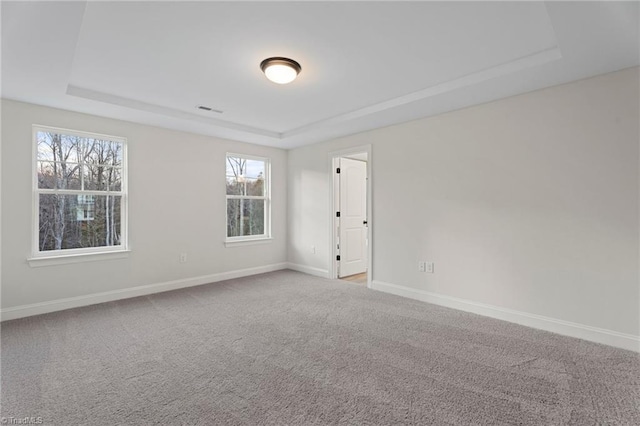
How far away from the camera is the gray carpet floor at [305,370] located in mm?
1830

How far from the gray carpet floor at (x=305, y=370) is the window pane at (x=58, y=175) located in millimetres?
1503

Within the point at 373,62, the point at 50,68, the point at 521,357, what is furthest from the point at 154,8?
the point at 521,357

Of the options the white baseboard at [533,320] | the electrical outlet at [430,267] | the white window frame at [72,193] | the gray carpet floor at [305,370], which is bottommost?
the gray carpet floor at [305,370]

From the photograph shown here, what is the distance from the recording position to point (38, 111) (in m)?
3.44

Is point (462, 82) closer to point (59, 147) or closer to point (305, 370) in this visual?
point (305, 370)

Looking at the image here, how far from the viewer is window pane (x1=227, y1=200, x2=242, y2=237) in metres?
5.25

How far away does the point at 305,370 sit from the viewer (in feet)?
7.54

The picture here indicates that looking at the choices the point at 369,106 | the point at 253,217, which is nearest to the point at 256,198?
the point at 253,217

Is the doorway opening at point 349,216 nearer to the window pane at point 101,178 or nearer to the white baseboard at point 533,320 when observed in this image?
the white baseboard at point 533,320

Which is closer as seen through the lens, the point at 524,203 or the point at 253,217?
the point at 524,203

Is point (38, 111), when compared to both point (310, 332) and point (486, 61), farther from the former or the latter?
point (486, 61)

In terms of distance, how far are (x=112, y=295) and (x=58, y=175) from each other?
5.25 ft

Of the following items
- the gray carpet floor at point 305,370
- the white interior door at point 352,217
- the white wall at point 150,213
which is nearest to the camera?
the gray carpet floor at point 305,370

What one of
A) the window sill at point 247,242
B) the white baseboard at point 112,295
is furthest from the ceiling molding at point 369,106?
the white baseboard at point 112,295
